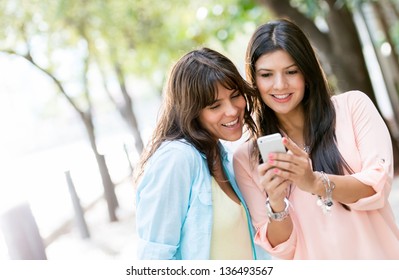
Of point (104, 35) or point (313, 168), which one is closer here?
point (313, 168)

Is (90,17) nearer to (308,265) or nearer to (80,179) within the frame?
(80,179)

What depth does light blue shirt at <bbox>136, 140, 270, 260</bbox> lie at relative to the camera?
1.91 m

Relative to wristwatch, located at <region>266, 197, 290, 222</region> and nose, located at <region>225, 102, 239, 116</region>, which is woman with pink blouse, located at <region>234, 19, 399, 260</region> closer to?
wristwatch, located at <region>266, 197, 290, 222</region>

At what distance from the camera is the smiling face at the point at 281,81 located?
2.10 m

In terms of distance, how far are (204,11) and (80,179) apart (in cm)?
479

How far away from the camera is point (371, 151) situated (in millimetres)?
1941

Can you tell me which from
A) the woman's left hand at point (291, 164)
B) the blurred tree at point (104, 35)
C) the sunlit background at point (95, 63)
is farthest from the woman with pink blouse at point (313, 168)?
the blurred tree at point (104, 35)

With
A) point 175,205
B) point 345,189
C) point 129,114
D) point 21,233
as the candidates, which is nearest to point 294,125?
point 345,189

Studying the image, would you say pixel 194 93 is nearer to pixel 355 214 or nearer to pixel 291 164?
pixel 291 164

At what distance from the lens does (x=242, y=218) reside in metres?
2.12

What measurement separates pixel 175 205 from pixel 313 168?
1.90 feet

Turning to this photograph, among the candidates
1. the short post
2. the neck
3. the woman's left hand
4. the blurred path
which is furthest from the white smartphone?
the blurred path

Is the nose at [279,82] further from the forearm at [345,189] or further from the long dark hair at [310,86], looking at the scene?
the forearm at [345,189]

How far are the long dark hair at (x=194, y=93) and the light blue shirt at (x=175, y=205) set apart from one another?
81 mm
